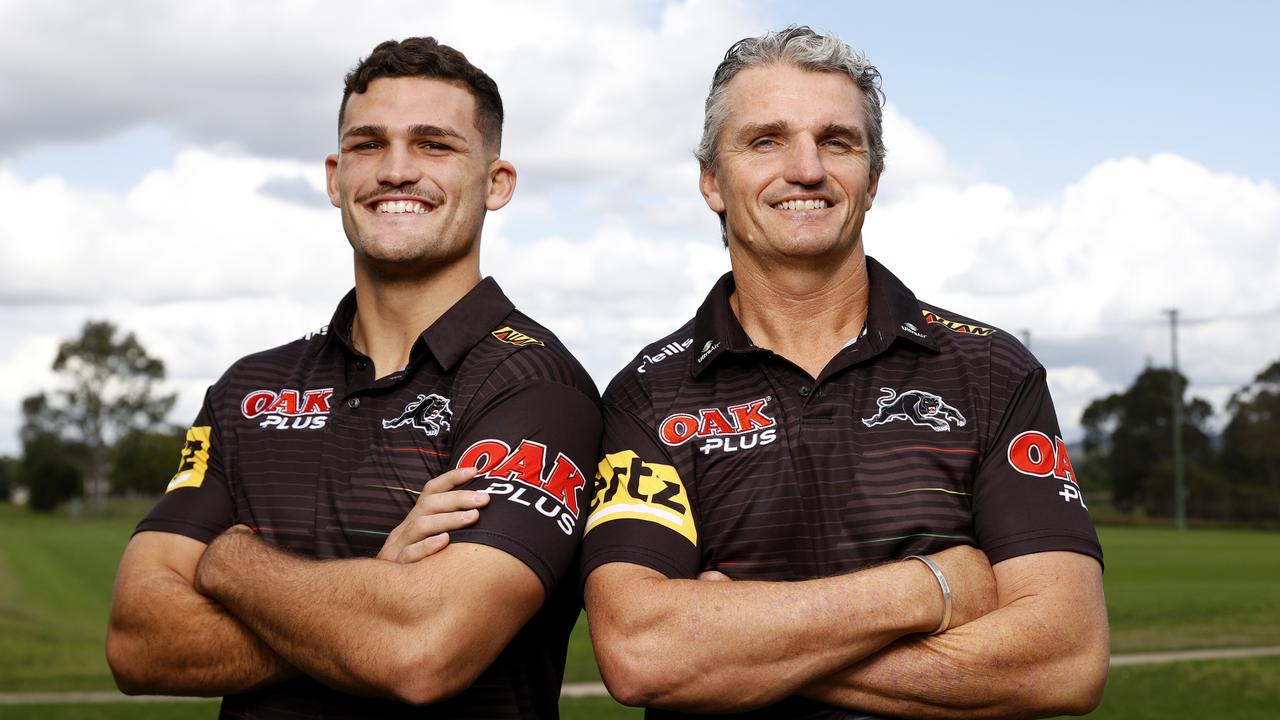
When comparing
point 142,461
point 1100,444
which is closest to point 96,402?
point 142,461

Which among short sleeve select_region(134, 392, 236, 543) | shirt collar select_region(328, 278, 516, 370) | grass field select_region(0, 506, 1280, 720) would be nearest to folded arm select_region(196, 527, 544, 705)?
short sleeve select_region(134, 392, 236, 543)

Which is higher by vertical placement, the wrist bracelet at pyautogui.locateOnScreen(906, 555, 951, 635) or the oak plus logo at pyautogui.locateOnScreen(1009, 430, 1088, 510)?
the oak plus logo at pyautogui.locateOnScreen(1009, 430, 1088, 510)

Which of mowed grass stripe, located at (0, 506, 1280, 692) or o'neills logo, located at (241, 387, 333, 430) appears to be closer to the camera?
o'neills logo, located at (241, 387, 333, 430)

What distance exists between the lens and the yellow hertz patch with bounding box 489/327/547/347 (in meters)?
3.63

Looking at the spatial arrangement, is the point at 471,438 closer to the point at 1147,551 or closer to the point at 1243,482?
the point at 1147,551

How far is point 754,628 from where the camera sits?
3029 mm

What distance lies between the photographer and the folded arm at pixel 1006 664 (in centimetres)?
305

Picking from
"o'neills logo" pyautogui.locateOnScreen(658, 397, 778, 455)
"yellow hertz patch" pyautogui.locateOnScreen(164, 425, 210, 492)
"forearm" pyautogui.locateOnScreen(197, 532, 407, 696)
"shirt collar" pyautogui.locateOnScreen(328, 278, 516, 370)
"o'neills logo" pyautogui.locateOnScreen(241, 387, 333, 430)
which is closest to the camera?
"forearm" pyautogui.locateOnScreen(197, 532, 407, 696)

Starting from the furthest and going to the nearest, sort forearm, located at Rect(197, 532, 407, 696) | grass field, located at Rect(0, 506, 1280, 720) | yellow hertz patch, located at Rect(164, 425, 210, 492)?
grass field, located at Rect(0, 506, 1280, 720)
yellow hertz patch, located at Rect(164, 425, 210, 492)
forearm, located at Rect(197, 532, 407, 696)

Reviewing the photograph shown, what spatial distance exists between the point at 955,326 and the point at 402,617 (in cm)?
173

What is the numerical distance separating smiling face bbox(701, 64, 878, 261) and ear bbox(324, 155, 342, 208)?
1.28 meters

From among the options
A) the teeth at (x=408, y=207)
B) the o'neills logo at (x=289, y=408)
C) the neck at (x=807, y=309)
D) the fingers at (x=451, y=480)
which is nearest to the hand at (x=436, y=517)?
the fingers at (x=451, y=480)

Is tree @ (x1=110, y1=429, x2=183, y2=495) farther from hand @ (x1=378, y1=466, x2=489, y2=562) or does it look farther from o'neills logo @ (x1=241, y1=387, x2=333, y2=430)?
hand @ (x1=378, y1=466, x2=489, y2=562)

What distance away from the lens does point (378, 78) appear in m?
3.84
